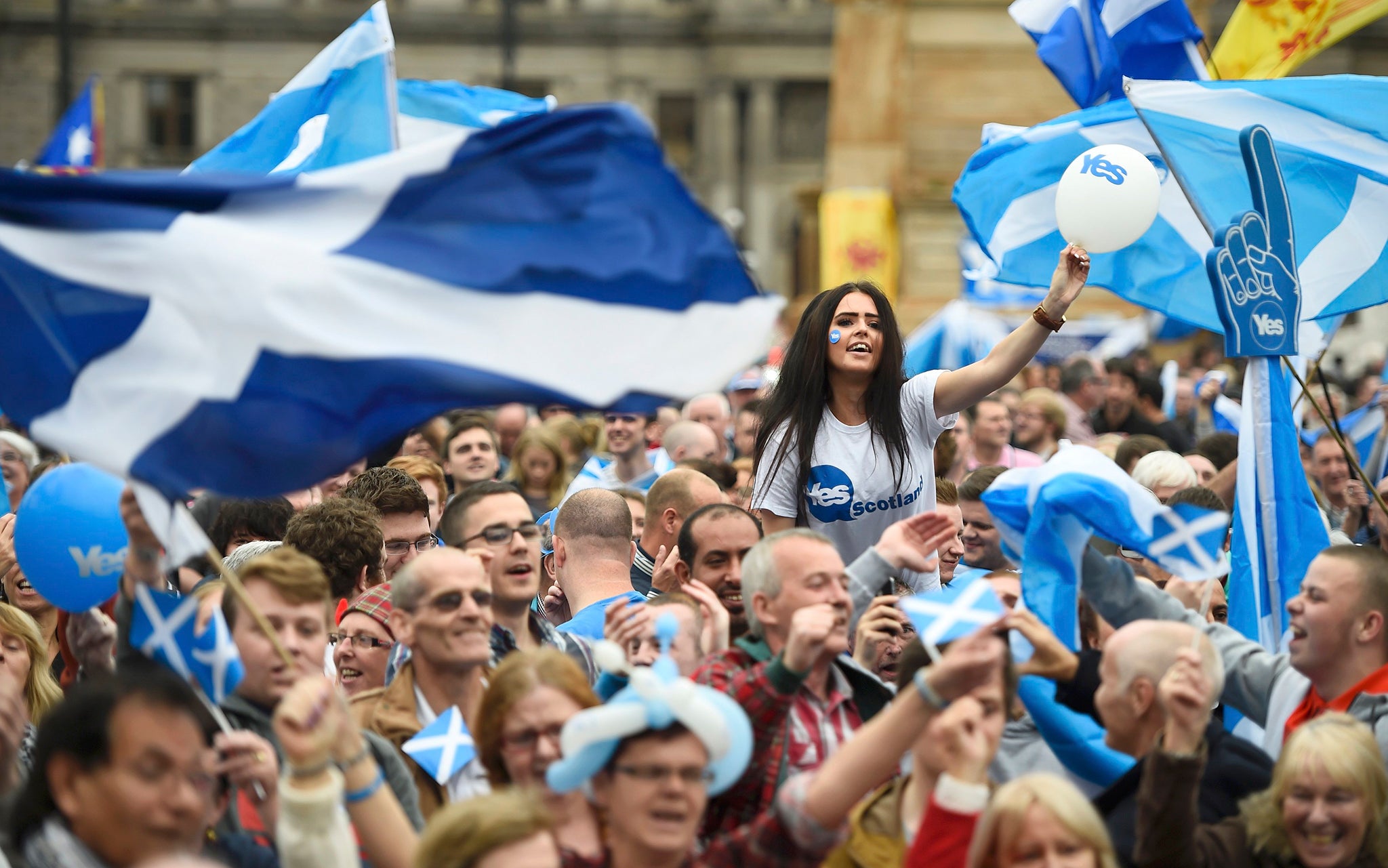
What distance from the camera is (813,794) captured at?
12.1 ft

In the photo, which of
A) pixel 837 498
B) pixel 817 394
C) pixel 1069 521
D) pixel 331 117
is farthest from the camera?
pixel 331 117

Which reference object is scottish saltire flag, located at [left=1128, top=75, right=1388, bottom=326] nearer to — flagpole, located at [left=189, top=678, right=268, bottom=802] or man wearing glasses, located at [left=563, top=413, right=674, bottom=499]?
man wearing glasses, located at [left=563, top=413, right=674, bottom=499]

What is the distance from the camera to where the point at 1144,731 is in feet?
14.0

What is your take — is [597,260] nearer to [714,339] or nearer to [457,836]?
[714,339]

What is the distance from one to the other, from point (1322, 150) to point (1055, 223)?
1.16 metres

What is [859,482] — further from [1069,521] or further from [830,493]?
[1069,521]

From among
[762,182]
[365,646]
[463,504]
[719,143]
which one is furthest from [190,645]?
[719,143]

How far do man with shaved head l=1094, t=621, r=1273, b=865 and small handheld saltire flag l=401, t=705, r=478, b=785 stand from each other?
5.18 ft

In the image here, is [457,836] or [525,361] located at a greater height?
[525,361]

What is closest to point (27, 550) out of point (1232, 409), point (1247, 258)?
point (1247, 258)

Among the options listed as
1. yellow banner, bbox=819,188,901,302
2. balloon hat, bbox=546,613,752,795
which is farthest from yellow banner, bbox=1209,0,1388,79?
yellow banner, bbox=819,188,901,302

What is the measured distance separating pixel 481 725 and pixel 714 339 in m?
1.22

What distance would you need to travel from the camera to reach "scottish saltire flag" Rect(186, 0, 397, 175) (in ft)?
25.3

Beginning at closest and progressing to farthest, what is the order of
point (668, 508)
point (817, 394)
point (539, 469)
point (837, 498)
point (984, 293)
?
point (837, 498)
point (817, 394)
point (668, 508)
point (539, 469)
point (984, 293)
